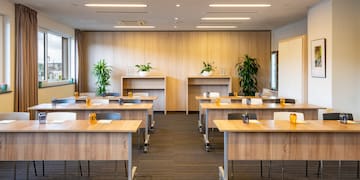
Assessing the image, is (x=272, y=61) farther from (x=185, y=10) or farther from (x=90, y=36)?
(x=90, y=36)

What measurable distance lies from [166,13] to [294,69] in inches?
141

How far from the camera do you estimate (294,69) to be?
9477mm

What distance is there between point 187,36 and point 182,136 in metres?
5.58

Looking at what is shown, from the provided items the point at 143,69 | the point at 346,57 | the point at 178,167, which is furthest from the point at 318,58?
the point at 143,69

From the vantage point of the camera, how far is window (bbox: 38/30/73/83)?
9.98m

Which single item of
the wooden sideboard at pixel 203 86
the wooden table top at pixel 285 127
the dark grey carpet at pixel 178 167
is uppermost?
the wooden sideboard at pixel 203 86

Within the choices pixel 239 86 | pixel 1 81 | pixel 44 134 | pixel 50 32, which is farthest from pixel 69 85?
pixel 44 134

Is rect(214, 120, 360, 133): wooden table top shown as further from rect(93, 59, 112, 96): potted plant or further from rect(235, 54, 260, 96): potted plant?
rect(93, 59, 112, 96): potted plant

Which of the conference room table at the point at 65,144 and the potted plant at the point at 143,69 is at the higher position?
the potted plant at the point at 143,69

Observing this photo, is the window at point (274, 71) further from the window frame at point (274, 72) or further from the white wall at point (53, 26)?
the white wall at point (53, 26)

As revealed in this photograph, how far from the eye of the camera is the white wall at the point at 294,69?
8922 mm

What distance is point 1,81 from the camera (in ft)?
25.1

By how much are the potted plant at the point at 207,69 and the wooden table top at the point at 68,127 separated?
7975 millimetres

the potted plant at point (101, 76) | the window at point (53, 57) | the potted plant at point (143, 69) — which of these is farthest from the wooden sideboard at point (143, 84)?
the window at point (53, 57)
